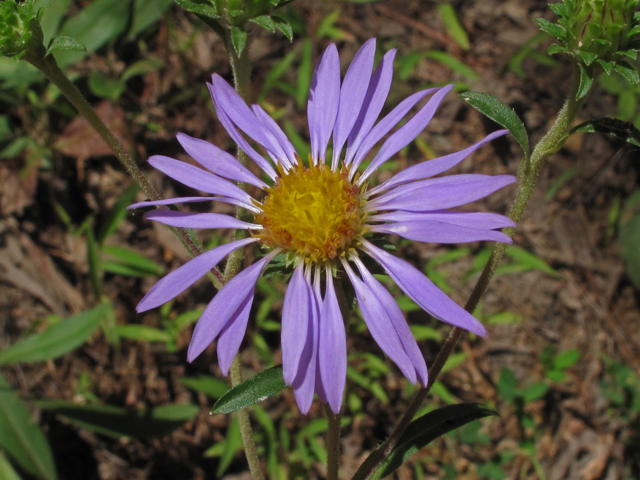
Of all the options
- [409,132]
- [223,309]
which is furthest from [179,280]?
[409,132]

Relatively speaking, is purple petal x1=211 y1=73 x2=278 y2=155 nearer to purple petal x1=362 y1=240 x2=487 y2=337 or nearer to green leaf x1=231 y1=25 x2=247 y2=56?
green leaf x1=231 y1=25 x2=247 y2=56

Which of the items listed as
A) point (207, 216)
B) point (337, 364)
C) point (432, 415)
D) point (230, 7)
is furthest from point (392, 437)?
point (230, 7)

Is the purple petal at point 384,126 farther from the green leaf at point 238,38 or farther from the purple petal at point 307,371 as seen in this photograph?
the purple petal at point 307,371

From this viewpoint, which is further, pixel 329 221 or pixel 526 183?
pixel 329 221

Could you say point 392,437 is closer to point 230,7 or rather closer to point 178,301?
point 230,7

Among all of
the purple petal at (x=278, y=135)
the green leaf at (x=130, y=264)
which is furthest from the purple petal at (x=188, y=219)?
the green leaf at (x=130, y=264)

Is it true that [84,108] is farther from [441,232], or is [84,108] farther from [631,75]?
[631,75]

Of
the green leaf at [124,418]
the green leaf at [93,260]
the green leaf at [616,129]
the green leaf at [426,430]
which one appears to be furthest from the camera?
the green leaf at [93,260]
